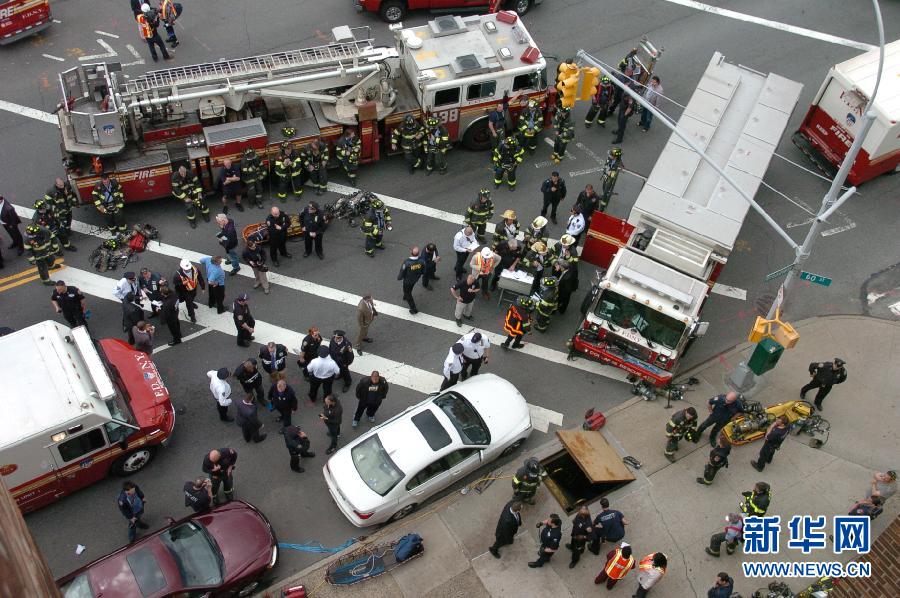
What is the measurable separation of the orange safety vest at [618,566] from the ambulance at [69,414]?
24.6 ft

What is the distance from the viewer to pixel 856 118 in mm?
18391

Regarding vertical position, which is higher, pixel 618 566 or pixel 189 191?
pixel 189 191

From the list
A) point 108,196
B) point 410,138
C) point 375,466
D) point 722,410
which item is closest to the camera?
point 375,466

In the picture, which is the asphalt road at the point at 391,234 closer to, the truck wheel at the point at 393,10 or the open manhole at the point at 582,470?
the truck wheel at the point at 393,10

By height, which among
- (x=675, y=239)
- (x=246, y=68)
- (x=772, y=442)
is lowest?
(x=772, y=442)

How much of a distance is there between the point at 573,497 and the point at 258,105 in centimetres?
1101

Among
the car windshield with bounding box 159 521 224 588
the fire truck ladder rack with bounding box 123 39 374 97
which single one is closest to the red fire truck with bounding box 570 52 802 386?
the fire truck ladder rack with bounding box 123 39 374 97

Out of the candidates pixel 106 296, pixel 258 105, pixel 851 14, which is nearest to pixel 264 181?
pixel 258 105

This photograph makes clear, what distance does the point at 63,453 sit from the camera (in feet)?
39.3

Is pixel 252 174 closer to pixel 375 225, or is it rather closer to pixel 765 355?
pixel 375 225

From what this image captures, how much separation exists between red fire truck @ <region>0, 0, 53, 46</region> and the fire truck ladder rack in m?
6.48

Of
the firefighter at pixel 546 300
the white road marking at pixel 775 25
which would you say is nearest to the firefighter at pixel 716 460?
the firefighter at pixel 546 300

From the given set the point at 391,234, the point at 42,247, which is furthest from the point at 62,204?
the point at 391,234

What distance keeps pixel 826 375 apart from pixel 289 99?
1239cm
